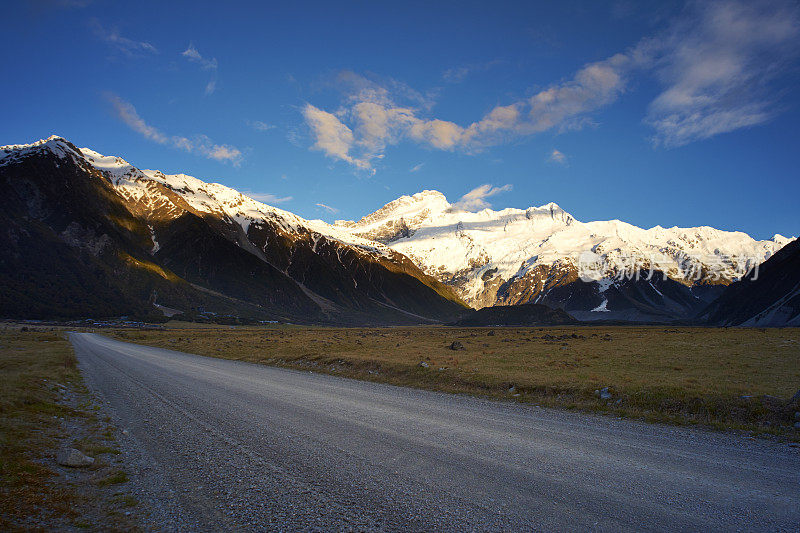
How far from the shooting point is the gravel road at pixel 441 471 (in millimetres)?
6047

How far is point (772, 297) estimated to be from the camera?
159875 millimetres

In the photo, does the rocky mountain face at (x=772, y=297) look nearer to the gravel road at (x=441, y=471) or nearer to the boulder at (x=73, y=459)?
the gravel road at (x=441, y=471)

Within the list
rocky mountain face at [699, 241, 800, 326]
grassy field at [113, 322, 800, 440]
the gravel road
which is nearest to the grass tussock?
the gravel road

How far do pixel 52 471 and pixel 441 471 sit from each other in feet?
25.7

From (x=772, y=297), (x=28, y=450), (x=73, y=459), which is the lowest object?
(x=28, y=450)

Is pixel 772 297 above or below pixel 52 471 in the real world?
above

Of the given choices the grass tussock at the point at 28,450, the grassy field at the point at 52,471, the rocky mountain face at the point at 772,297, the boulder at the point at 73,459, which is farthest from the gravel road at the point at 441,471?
the rocky mountain face at the point at 772,297

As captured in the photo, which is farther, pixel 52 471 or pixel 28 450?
pixel 28 450

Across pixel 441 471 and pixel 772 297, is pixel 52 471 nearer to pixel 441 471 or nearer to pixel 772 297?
pixel 441 471

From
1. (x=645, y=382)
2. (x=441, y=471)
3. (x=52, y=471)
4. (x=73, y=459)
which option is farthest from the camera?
(x=645, y=382)

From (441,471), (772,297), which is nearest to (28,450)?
(441,471)

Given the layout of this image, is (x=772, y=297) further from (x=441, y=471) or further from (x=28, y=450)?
(x=28, y=450)

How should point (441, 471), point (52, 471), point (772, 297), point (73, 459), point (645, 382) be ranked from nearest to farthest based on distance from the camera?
point (52, 471), point (441, 471), point (73, 459), point (645, 382), point (772, 297)

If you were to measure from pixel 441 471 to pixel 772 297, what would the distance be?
8484 inches
